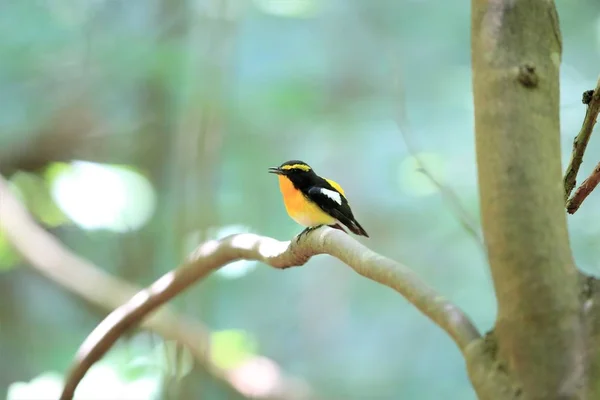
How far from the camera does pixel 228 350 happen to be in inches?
107

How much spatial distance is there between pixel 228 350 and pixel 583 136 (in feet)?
7.03

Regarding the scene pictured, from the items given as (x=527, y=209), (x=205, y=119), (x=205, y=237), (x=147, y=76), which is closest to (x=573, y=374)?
(x=527, y=209)

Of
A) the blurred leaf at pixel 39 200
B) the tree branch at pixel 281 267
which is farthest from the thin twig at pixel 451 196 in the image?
the blurred leaf at pixel 39 200

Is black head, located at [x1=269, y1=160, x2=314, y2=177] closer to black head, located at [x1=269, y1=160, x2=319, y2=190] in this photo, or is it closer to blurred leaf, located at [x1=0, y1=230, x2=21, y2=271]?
black head, located at [x1=269, y1=160, x2=319, y2=190]

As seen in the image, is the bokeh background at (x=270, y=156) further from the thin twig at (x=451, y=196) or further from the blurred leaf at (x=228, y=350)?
the thin twig at (x=451, y=196)

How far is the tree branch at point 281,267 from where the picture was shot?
552 mm

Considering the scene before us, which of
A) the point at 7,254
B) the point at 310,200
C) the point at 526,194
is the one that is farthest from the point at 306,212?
the point at 7,254

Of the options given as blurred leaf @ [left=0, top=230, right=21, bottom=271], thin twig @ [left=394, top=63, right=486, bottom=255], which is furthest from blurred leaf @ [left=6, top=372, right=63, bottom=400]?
thin twig @ [left=394, top=63, right=486, bottom=255]

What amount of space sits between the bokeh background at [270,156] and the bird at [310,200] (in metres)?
1.60

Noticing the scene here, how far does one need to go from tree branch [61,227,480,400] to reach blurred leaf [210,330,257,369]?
122 centimetres

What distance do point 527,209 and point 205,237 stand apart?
1.36m

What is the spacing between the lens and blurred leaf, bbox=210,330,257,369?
2.69 metres

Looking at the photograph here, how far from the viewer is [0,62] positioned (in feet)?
11.7

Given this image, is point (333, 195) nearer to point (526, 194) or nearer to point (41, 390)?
point (526, 194)
